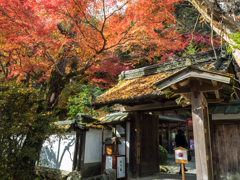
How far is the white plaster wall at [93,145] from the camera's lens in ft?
27.6

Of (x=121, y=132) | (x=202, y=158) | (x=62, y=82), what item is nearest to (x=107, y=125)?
(x=121, y=132)

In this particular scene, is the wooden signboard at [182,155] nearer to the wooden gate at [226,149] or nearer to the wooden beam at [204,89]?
the wooden gate at [226,149]

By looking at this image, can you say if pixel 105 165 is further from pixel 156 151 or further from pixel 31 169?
pixel 31 169

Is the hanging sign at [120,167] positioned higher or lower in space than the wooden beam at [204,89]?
lower

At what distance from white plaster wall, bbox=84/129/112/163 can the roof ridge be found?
312 centimetres

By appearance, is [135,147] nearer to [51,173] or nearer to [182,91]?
[182,91]

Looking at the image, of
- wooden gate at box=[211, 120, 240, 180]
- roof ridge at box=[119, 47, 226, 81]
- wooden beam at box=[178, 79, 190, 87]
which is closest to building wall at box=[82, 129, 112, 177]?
roof ridge at box=[119, 47, 226, 81]

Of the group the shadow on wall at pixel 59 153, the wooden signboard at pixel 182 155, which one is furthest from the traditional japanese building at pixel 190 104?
the shadow on wall at pixel 59 153

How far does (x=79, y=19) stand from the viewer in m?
6.74

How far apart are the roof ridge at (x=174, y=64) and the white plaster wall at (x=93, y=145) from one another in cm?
312

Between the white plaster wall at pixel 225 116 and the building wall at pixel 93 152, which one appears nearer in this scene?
the white plaster wall at pixel 225 116

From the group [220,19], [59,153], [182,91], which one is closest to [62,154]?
[59,153]

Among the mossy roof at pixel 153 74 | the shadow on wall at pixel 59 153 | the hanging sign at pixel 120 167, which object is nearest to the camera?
the mossy roof at pixel 153 74

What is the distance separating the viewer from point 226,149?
5.43 metres
